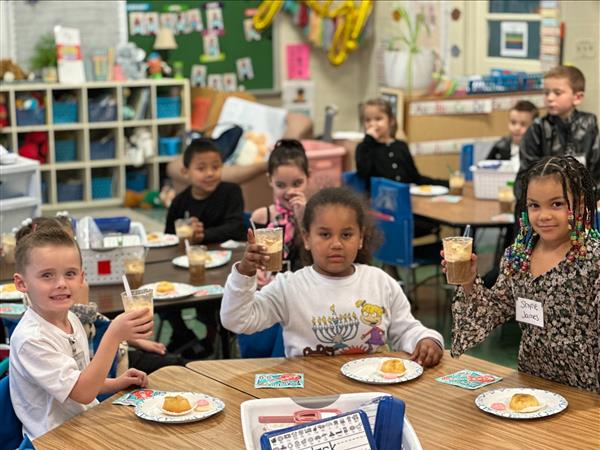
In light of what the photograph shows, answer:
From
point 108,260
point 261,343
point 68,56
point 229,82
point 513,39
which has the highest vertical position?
point 513,39

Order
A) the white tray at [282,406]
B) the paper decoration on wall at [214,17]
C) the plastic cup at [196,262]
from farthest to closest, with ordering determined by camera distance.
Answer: the paper decoration on wall at [214,17], the plastic cup at [196,262], the white tray at [282,406]

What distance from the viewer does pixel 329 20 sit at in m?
10.3

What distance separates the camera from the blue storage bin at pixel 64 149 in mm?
9617

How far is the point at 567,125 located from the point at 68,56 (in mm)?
5527

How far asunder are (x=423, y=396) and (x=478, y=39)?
7.19 meters

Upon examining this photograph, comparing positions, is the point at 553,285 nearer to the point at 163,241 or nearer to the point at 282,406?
the point at 282,406

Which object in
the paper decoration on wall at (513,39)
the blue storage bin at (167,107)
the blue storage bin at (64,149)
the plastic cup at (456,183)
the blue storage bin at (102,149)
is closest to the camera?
the plastic cup at (456,183)

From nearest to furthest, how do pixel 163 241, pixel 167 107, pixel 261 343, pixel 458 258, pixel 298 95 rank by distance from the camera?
pixel 458 258
pixel 261 343
pixel 163 241
pixel 167 107
pixel 298 95

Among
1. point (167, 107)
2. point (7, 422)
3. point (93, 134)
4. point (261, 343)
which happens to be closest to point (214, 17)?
point (167, 107)

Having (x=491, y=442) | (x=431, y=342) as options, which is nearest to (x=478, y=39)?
(x=431, y=342)

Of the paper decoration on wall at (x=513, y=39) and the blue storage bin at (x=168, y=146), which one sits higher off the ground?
the paper decoration on wall at (x=513, y=39)

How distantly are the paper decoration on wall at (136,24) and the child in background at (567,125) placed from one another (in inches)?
214

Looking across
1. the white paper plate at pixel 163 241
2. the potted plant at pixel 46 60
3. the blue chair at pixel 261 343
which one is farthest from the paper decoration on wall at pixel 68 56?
the blue chair at pixel 261 343

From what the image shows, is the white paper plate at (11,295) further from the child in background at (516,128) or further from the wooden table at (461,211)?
the child in background at (516,128)
